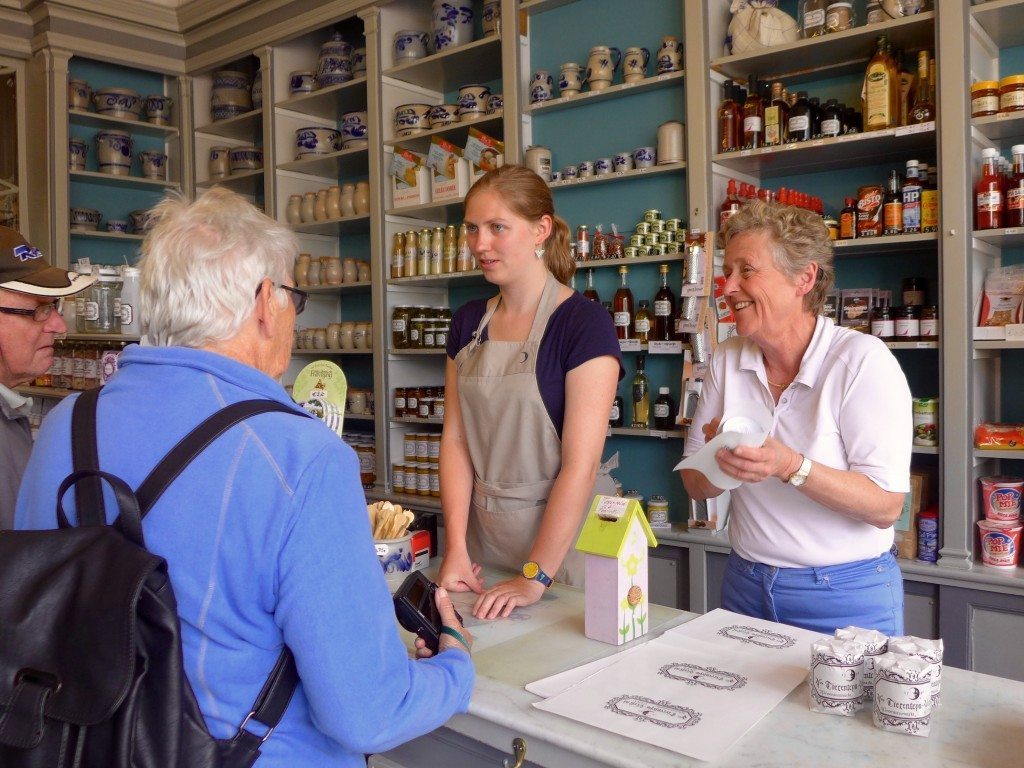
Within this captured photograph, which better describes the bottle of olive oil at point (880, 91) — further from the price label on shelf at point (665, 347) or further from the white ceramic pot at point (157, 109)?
the white ceramic pot at point (157, 109)

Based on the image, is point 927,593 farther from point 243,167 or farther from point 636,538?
point 243,167

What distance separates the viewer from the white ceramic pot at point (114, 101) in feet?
16.6

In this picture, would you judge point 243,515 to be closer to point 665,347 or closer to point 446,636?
point 446,636

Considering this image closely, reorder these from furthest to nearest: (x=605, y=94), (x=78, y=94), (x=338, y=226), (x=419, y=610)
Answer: (x=78, y=94), (x=338, y=226), (x=605, y=94), (x=419, y=610)

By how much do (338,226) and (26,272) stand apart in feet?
9.65

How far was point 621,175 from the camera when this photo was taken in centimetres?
351

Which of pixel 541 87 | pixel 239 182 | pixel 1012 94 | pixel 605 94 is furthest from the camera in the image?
pixel 239 182

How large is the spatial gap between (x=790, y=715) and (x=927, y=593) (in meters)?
1.89

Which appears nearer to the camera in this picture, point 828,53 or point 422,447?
point 828,53

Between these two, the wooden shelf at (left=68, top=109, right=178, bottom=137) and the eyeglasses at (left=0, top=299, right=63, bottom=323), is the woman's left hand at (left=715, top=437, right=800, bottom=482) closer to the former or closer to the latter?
the eyeglasses at (left=0, top=299, right=63, bottom=323)

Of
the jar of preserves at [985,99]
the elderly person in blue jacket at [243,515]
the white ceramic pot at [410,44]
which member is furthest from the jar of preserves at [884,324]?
the white ceramic pot at [410,44]

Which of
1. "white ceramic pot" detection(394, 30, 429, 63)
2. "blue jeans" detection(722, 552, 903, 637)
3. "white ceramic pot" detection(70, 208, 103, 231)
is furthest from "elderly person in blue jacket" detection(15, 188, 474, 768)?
"white ceramic pot" detection(70, 208, 103, 231)

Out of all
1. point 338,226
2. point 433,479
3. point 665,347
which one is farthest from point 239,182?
point 665,347

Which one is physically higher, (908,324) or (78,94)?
(78,94)
